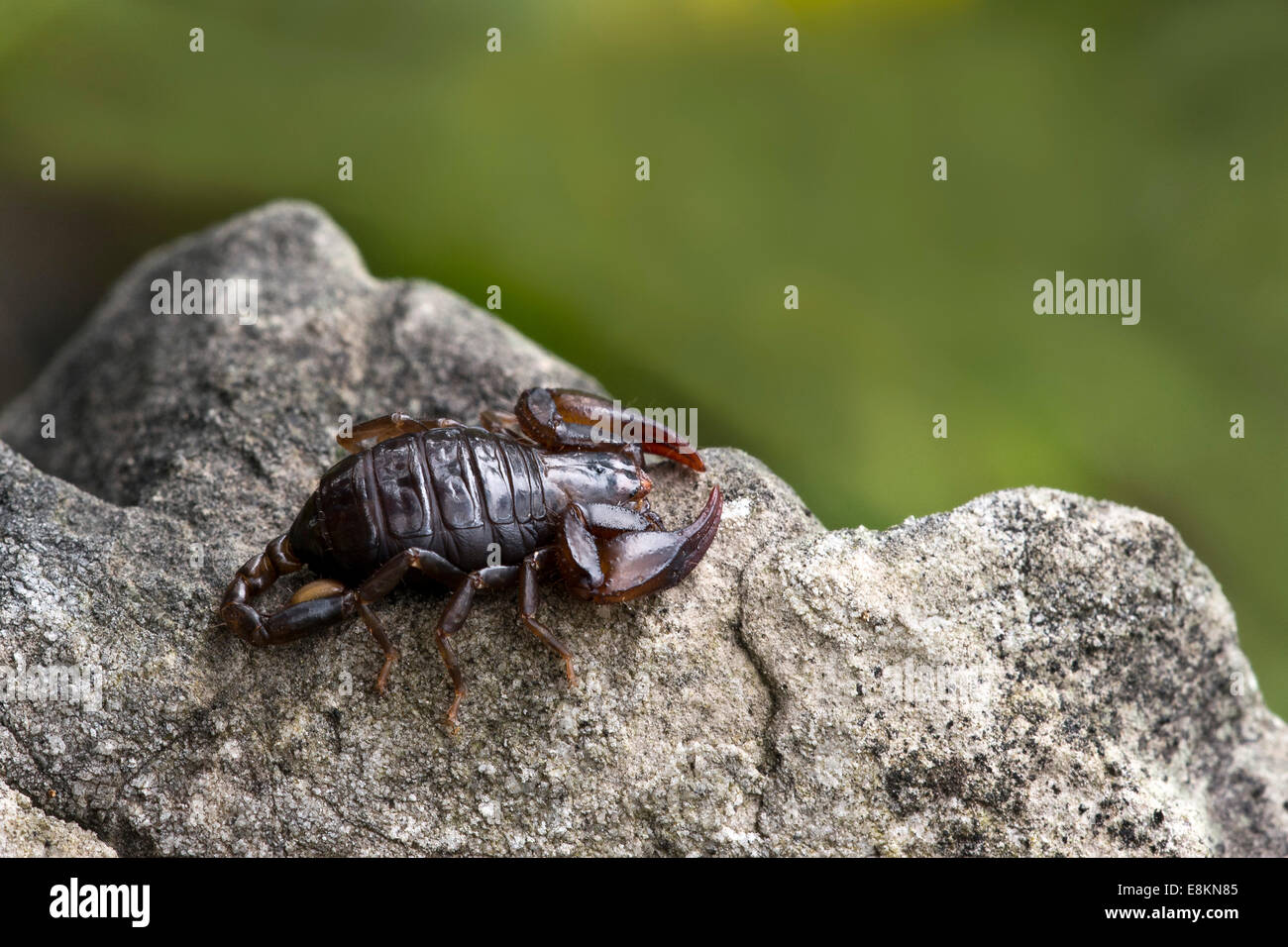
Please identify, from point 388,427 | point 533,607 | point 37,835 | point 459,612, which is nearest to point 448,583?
point 459,612

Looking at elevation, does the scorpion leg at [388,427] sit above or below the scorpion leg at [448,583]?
above

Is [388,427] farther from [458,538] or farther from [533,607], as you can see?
[533,607]

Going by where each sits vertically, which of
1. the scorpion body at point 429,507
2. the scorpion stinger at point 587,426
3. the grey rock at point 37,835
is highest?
the scorpion stinger at point 587,426

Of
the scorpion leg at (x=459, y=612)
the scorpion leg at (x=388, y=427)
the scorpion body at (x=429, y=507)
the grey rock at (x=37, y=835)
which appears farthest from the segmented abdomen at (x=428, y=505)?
the grey rock at (x=37, y=835)

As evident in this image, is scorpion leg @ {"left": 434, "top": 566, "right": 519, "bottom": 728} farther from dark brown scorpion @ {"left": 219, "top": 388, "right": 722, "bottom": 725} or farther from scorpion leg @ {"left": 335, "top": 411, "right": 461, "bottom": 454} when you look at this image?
scorpion leg @ {"left": 335, "top": 411, "right": 461, "bottom": 454}

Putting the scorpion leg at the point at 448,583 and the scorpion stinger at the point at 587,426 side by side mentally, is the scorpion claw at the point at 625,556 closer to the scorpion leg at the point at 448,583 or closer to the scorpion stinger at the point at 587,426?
the scorpion leg at the point at 448,583

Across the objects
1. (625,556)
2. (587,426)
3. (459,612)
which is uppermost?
(587,426)
